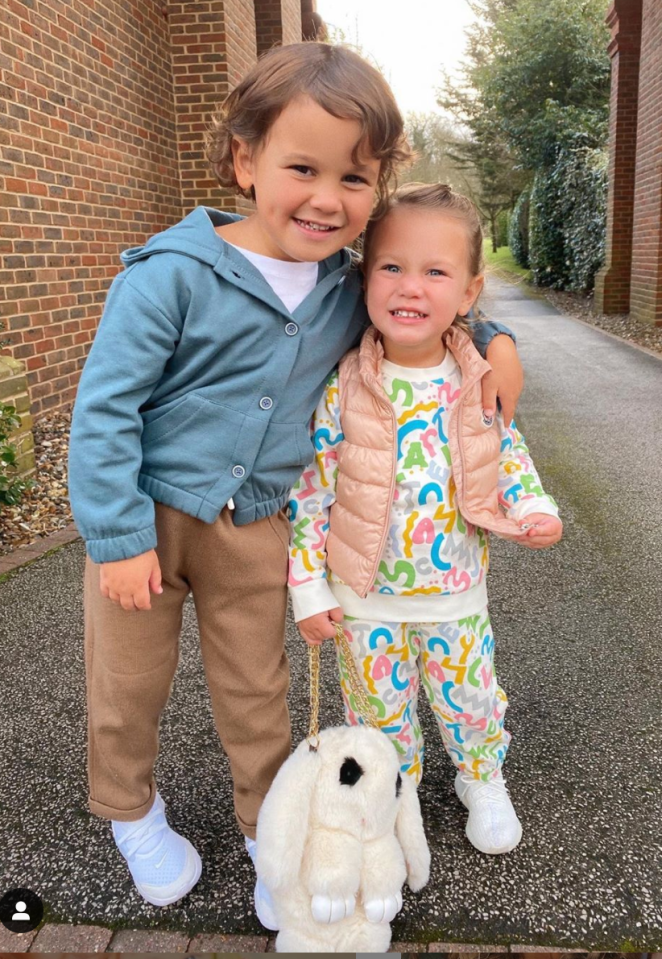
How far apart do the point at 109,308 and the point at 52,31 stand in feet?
17.1

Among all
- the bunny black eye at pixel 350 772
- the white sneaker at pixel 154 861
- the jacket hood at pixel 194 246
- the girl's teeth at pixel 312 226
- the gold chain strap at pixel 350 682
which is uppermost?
the girl's teeth at pixel 312 226

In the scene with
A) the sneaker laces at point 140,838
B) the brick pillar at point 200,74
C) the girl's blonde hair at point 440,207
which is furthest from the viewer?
the brick pillar at point 200,74

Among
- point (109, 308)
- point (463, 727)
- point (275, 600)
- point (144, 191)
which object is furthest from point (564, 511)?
point (144, 191)

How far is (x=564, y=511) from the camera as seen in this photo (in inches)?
174

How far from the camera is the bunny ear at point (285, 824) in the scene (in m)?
1.53

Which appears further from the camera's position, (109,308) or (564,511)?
(564,511)

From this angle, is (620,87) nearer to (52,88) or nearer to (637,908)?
(52,88)

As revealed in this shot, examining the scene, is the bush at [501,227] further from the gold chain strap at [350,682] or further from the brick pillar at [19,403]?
the gold chain strap at [350,682]

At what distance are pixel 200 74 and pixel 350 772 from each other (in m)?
8.12

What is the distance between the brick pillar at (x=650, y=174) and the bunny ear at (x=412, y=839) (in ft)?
32.7

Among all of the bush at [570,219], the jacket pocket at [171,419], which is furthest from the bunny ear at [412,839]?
the bush at [570,219]

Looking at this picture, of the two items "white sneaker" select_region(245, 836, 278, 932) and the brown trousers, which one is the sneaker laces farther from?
"white sneaker" select_region(245, 836, 278, 932)

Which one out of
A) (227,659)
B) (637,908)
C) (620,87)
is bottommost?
(637,908)

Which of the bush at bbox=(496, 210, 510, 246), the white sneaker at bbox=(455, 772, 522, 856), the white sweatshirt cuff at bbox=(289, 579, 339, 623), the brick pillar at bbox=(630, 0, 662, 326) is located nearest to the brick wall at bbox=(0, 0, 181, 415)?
the white sweatshirt cuff at bbox=(289, 579, 339, 623)
